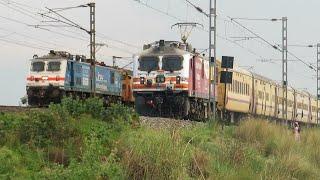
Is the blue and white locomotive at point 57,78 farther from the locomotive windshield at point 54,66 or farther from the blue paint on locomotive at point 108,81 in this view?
the blue paint on locomotive at point 108,81

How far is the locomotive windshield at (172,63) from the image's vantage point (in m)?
27.1

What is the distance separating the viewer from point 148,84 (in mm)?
27203

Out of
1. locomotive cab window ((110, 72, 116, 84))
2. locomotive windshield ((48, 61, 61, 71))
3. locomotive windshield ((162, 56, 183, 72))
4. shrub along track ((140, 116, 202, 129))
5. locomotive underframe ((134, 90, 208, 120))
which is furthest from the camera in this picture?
locomotive cab window ((110, 72, 116, 84))

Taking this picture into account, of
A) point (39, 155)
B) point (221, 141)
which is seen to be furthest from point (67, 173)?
point (221, 141)

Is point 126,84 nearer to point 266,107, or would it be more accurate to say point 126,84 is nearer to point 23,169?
point 266,107

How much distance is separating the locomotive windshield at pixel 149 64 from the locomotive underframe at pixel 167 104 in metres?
1.14

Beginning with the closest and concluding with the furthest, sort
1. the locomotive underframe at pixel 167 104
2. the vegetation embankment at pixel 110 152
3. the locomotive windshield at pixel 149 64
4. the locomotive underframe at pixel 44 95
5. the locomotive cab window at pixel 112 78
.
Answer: the vegetation embankment at pixel 110 152
the locomotive underframe at pixel 167 104
the locomotive windshield at pixel 149 64
the locomotive underframe at pixel 44 95
the locomotive cab window at pixel 112 78

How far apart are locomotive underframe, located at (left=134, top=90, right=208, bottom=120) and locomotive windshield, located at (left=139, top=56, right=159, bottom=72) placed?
3.73ft

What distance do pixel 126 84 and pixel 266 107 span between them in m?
11.2

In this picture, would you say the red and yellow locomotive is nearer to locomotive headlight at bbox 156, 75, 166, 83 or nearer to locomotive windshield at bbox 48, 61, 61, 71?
locomotive headlight at bbox 156, 75, 166, 83

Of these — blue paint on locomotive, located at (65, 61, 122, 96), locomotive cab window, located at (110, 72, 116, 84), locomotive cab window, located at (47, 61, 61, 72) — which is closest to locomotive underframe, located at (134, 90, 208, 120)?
blue paint on locomotive, located at (65, 61, 122, 96)

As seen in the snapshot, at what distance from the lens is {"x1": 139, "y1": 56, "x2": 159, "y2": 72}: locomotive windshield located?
2748 cm

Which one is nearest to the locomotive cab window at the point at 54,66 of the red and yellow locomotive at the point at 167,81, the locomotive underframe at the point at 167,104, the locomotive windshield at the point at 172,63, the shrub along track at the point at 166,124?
the red and yellow locomotive at the point at 167,81

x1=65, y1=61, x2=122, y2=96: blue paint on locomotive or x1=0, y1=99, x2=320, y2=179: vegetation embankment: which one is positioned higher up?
x1=65, y1=61, x2=122, y2=96: blue paint on locomotive
